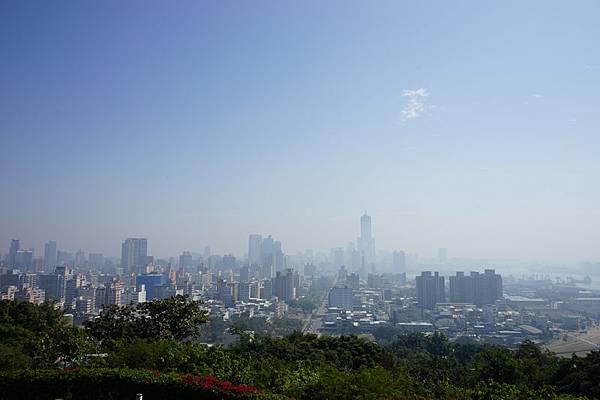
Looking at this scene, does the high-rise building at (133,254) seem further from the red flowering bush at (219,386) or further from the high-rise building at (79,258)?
the red flowering bush at (219,386)

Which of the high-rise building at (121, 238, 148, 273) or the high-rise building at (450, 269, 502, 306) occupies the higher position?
the high-rise building at (121, 238, 148, 273)

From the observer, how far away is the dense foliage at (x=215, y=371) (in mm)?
5195

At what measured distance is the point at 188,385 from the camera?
4977mm

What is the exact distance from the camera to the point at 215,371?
6051 millimetres

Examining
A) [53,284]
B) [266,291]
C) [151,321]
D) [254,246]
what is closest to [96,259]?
[254,246]

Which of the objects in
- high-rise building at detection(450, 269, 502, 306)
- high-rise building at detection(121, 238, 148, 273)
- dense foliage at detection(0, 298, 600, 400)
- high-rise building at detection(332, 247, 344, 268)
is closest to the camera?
dense foliage at detection(0, 298, 600, 400)

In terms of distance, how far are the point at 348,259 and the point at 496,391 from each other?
4975 inches

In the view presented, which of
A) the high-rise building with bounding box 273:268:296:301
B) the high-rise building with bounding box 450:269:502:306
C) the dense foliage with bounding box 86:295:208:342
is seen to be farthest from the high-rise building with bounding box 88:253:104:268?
the dense foliage with bounding box 86:295:208:342

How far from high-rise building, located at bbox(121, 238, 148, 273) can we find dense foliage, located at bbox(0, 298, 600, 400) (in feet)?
253

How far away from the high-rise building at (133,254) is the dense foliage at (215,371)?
3032 inches

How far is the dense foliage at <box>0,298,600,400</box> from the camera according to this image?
5195mm

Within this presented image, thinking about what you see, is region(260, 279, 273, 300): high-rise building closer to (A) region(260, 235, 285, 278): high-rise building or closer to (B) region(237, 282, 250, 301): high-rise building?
(B) region(237, 282, 250, 301): high-rise building

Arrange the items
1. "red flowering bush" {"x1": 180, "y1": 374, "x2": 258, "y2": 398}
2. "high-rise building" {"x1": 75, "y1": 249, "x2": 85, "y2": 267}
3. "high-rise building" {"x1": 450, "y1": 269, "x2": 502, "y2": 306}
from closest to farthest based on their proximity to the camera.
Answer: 1. "red flowering bush" {"x1": 180, "y1": 374, "x2": 258, "y2": 398}
2. "high-rise building" {"x1": 450, "y1": 269, "x2": 502, "y2": 306}
3. "high-rise building" {"x1": 75, "y1": 249, "x2": 85, "y2": 267}

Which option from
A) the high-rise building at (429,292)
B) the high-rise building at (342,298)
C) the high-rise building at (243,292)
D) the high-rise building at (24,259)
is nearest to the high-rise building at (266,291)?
the high-rise building at (243,292)
